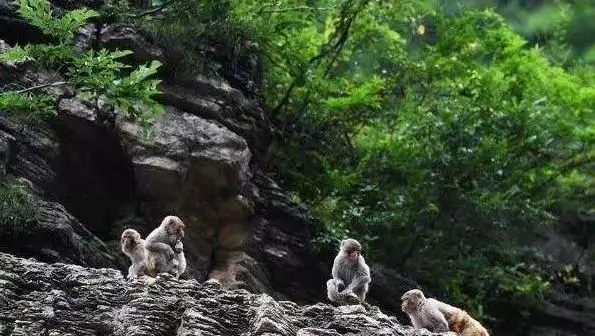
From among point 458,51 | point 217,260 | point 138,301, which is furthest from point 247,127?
point 138,301

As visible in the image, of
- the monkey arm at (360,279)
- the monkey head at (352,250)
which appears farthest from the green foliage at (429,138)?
the monkey arm at (360,279)

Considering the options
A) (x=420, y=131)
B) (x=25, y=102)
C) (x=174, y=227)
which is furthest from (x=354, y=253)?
(x=420, y=131)

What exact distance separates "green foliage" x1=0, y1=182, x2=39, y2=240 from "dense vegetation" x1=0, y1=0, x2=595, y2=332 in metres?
6.20

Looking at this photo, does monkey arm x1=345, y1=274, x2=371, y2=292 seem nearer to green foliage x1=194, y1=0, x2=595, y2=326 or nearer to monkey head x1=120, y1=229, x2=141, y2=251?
monkey head x1=120, y1=229, x2=141, y2=251

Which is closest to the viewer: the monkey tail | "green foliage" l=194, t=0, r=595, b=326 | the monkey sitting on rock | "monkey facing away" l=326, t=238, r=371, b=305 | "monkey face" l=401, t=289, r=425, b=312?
"monkey face" l=401, t=289, r=425, b=312

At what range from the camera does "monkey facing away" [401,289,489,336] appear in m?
14.2

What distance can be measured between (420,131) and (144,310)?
520 inches

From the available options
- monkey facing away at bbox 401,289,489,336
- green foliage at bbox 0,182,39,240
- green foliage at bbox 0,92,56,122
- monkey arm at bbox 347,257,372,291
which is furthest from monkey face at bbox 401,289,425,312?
green foliage at bbox 0,92,56,122

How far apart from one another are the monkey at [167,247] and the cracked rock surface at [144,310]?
2.18 m

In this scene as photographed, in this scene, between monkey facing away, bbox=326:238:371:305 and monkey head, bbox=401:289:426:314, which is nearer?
monkey head, bbox=401:289:426:314

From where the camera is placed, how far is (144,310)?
38.1 feet

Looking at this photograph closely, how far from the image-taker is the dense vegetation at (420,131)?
2250 centimetres

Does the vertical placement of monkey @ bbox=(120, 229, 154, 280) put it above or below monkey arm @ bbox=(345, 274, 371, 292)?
below

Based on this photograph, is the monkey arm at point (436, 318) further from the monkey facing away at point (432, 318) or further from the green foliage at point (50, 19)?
the green foliage at point (50, 19)
